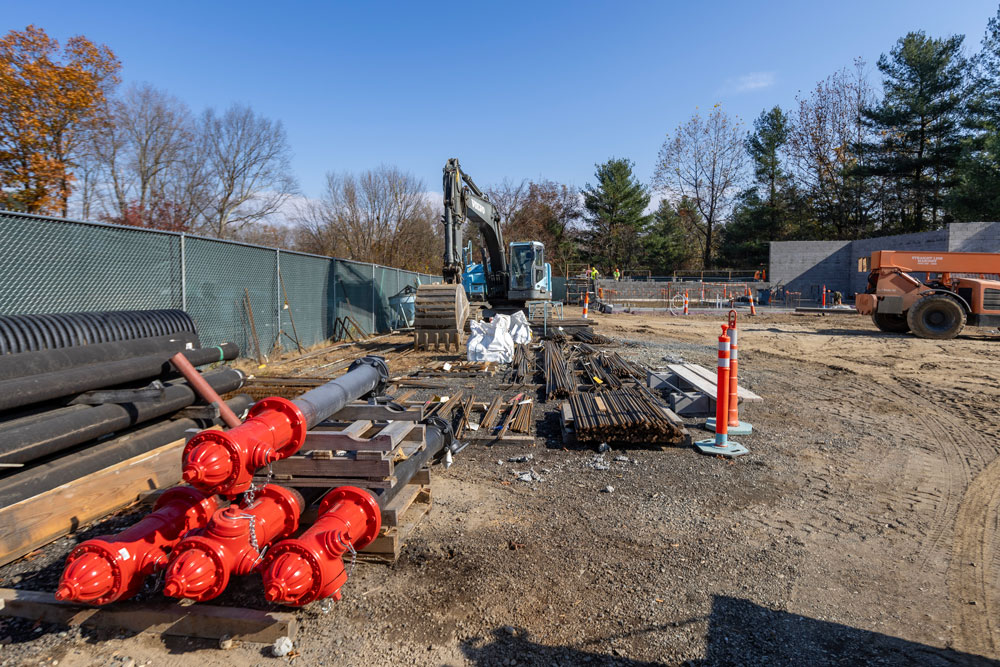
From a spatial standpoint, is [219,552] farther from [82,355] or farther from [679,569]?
[82,355]

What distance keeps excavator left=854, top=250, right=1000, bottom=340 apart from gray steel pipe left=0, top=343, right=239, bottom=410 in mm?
19359

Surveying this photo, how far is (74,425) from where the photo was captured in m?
4.07

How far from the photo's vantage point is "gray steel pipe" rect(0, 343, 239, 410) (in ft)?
12.7

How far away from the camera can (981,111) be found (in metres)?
35.8

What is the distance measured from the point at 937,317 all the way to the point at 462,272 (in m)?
14.3

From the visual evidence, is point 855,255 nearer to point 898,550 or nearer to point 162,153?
point 898,550

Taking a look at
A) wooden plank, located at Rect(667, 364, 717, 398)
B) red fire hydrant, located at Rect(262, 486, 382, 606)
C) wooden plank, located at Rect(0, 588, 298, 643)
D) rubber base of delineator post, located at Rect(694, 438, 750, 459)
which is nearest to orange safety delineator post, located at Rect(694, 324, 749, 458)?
rubber base of delineator post, located at Rect(694, 438, 750, 459)

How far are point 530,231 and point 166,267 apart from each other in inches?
1822

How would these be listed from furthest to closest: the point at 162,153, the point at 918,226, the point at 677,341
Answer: the point at 918,226, the point at 162,153, the point at 677,341

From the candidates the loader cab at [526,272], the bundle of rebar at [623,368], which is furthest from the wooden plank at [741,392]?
the loader cab at [526,272]

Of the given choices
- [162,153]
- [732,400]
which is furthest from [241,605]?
[162,153]

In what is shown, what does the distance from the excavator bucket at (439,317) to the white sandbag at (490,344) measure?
5.53ft

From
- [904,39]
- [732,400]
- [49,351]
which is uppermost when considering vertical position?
[904,39]

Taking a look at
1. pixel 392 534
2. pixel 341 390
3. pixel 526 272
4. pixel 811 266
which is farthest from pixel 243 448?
pixel 811 266
